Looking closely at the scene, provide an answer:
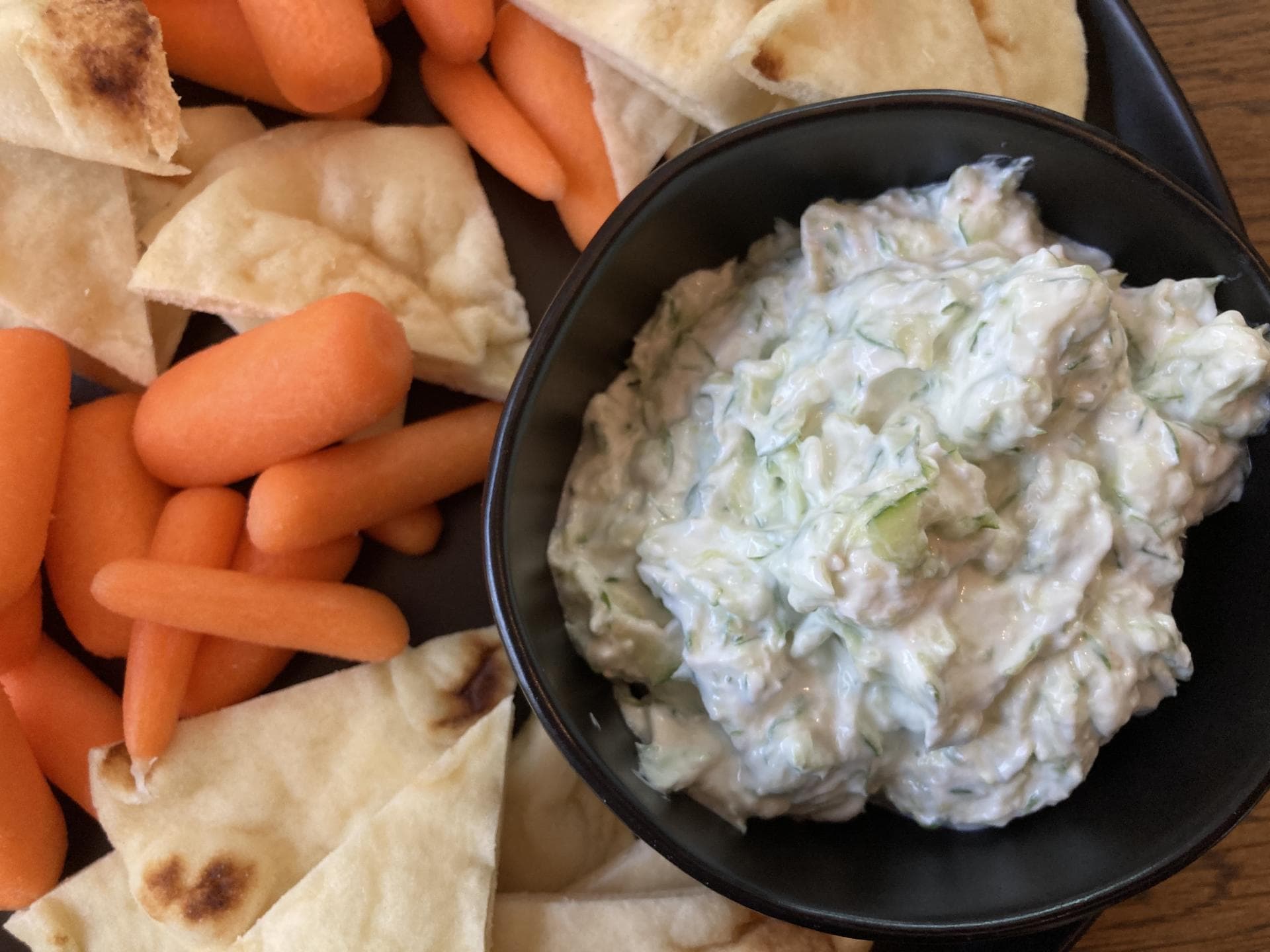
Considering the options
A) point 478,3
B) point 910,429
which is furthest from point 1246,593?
point 478,3

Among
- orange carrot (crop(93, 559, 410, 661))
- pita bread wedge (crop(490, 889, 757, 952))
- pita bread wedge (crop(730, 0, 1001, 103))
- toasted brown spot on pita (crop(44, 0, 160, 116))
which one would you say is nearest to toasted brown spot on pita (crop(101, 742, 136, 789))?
orange carrot (crop(93, 559, 410, 661))

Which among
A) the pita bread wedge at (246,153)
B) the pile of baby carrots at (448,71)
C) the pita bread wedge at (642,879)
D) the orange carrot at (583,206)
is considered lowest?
the pita bread wedge at (642,879)

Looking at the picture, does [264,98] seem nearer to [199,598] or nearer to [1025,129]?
[199,598]

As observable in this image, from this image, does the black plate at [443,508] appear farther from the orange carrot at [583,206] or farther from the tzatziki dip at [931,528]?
the tzatziki dip at [931,528]

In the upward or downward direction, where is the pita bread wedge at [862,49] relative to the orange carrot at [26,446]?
upward

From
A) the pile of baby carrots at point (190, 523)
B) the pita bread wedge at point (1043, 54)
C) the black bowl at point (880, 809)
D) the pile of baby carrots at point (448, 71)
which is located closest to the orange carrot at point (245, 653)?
the pile of baby carrots at point (190, 523)

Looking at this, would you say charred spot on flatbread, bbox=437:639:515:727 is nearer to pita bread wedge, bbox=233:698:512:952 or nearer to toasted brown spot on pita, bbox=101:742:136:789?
pita bread wedge, bbox=233:698:512:952

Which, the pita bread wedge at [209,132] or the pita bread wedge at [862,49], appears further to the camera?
the pita bread wedge at [209,132]
